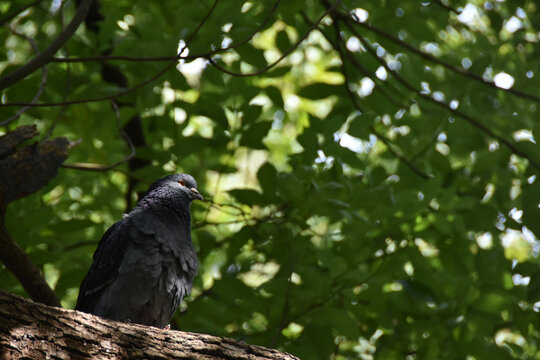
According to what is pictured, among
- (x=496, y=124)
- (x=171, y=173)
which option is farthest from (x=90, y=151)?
(x=496, y=124)

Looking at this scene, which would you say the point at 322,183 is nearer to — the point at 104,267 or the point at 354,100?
the point at 354,100

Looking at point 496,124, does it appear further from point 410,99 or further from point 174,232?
point 174,232

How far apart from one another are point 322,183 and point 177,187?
4.31 ft

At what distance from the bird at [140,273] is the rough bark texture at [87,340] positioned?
1.14 m

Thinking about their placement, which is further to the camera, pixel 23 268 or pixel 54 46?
pixel 23 268

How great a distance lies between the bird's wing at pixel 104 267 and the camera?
4.37 m

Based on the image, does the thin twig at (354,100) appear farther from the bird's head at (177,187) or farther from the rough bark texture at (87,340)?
the rough bark texture at (87,340)

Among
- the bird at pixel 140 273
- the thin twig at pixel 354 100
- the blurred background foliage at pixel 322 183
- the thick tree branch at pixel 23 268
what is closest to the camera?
the thick tree branch at pixel 23 268

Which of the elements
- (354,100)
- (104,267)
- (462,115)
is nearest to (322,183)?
(354,100)

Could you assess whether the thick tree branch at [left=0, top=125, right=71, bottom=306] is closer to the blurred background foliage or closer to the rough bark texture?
the blurred background foliage

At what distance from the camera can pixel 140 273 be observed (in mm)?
4289

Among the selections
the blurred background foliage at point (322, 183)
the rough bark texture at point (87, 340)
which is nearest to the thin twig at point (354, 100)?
the blurred background foliage at point (322, 183)

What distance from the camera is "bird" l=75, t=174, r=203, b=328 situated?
4.30 meters

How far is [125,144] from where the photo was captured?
6.42m
